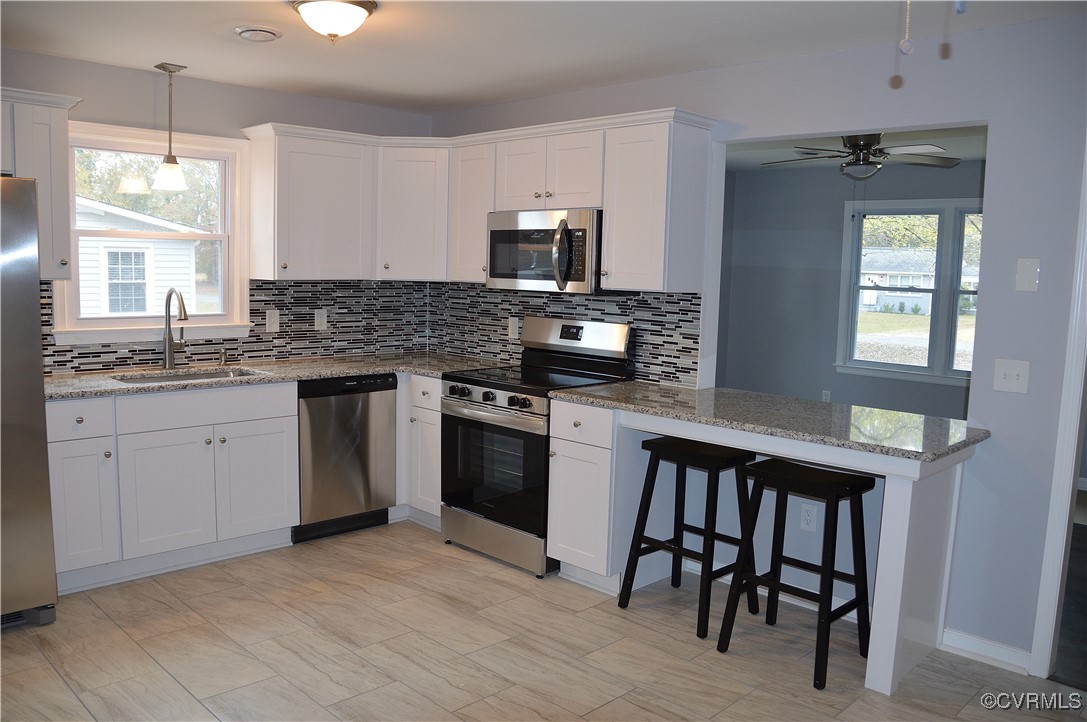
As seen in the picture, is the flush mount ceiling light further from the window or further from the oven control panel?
the window

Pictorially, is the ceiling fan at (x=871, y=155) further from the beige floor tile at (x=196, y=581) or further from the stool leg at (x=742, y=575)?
the beige floor tile at (x=196, y=581)

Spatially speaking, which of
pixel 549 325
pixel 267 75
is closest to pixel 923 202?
pixel 549 325

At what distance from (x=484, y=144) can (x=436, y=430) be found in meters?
1.57

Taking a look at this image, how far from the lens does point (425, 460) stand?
4383mm

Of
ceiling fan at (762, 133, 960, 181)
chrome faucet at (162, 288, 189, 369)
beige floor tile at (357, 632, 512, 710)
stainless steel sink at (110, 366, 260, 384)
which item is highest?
ceiling fan at (762, 133, 960, 181)

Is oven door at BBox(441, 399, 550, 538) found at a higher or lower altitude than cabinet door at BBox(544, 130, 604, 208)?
lower

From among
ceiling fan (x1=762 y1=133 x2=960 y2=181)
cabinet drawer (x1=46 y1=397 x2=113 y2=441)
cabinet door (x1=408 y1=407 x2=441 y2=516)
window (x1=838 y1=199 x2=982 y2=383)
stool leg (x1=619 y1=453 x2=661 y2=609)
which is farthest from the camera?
window (x1=838 y1=199 x2=982 y2=383)

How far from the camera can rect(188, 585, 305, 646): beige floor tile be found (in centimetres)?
314

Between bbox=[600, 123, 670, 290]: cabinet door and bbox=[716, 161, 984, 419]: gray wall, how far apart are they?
3956 millimetres

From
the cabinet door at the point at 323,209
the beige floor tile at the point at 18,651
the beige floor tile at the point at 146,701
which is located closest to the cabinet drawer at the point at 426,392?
the cabinet door at the point at 323,209

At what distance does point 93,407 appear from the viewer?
11.1 feet

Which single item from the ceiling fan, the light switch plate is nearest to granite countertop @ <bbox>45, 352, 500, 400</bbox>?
the ceiling fan

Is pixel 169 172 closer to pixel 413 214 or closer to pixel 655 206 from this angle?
pixel 413 214

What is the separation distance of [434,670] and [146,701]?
3.10 feet
